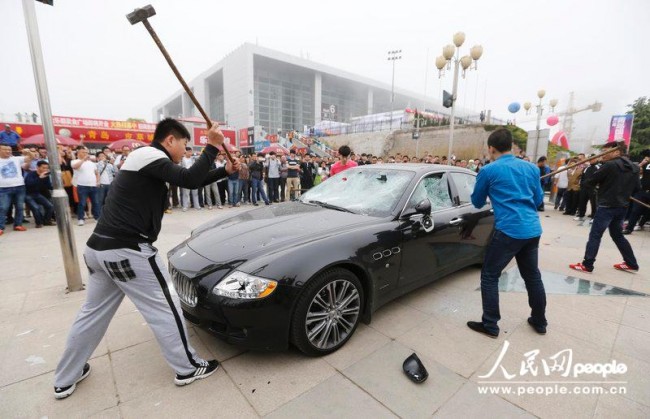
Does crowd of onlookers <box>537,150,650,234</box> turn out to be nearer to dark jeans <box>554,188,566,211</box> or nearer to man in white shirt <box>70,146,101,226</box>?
dark jeans <box>554,188,566,211</box>

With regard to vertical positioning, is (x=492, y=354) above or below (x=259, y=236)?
below

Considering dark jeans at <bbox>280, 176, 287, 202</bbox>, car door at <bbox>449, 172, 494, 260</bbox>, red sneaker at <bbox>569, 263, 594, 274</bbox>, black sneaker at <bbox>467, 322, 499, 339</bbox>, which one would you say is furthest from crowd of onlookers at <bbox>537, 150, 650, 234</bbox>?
dark jeans at <bbox>280, 176, 287, 202</bbox>

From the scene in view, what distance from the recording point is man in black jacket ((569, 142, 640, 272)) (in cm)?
407

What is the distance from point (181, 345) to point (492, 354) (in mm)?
2346

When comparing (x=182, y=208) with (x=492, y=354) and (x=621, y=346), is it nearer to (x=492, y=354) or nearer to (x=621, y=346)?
(x=492, y=354)

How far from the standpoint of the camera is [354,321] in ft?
8.48

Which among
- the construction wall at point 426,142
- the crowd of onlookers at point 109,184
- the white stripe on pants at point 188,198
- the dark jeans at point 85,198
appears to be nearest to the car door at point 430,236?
the crowd of onlookers at point 109,184

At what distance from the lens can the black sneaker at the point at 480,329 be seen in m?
2.73

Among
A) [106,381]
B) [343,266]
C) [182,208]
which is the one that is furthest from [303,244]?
[182,208]

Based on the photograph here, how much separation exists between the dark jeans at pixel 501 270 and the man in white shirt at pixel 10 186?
8764mm

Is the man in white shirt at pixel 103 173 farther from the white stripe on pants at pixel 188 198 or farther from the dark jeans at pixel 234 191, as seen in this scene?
the dark jeans at pixel 234 191

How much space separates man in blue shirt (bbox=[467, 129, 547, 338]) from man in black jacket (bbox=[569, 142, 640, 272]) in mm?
2262

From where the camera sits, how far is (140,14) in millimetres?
1969

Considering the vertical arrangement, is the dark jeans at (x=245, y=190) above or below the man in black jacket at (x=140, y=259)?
below
